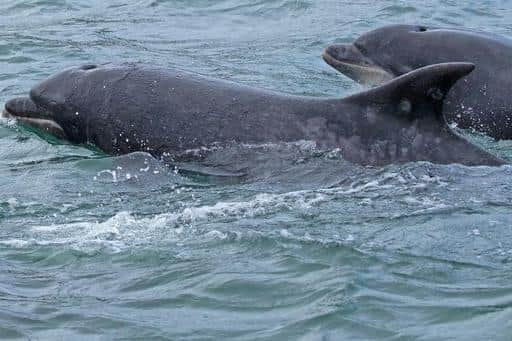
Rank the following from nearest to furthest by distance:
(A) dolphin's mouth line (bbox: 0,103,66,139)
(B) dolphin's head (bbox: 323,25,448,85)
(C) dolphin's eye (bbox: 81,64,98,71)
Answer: (C) dolphin's eye (bbox: 81,64,98,71) → (A) dolphin's mouth line (bbox: 0,103,66,139) → (B) dolphin's head (bbox: 323,25,448,85)

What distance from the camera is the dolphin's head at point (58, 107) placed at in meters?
13.2

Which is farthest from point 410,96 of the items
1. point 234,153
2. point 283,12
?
point 283,12

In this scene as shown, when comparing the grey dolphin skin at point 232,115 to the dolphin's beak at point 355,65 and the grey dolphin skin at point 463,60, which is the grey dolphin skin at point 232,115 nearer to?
the grey dolphin skin at point 463,60

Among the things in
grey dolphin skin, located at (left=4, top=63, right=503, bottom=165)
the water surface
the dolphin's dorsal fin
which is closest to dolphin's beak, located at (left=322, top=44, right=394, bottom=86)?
the water surface

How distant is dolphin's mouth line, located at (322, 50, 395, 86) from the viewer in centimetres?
1473

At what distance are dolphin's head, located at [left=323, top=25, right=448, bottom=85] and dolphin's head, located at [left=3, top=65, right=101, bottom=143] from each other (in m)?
3.44

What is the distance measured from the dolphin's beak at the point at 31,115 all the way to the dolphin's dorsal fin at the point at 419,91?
3656 mm

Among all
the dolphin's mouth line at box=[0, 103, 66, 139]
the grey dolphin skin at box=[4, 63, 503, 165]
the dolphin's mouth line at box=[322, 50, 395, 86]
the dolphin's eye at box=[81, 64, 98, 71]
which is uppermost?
the dolphin's eye at box=[81, 64, 98, 71]


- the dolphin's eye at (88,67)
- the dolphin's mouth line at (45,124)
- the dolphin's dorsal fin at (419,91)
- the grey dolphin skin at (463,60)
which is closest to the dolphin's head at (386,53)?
the grey dolphin skin at (463,60)

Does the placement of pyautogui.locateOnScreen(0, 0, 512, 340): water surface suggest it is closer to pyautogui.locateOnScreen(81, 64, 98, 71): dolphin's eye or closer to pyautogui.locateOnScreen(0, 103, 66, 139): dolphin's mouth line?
pyautogui.locateOnScreen(0, 103, 66, 139): dolphin's mouth line

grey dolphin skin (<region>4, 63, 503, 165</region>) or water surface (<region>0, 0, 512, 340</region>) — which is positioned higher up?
grey dolphin skin (<region>4, 63, 503, 165</region>)

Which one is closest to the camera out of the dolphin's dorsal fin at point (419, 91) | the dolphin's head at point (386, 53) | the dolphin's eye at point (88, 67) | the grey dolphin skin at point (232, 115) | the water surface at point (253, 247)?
the water surface at point (253, 247)

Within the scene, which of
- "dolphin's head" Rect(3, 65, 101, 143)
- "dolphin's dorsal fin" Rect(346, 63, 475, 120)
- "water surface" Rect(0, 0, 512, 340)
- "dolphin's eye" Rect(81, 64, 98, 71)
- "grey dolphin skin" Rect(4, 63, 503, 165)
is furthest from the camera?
"dolphin's eye" Rect(81, 64, 98, 71)

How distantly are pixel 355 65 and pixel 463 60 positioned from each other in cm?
167
